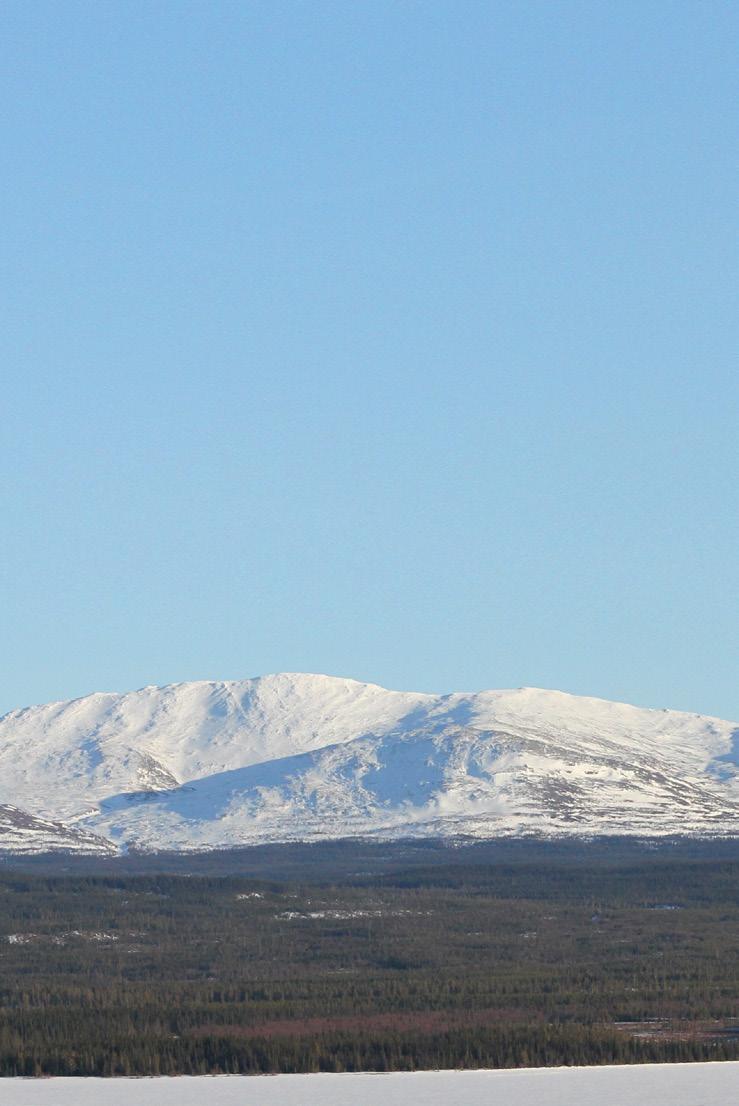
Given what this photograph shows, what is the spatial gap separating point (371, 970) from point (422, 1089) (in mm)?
55137

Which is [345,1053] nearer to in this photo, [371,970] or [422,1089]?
[422,1089]

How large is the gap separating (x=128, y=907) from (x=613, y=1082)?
342 feet

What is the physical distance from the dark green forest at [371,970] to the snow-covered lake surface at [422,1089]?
11.8 feet

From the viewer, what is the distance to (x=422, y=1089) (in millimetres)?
56344

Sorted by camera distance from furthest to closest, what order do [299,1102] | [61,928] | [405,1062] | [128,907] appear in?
1. [128,907]
2. [61,928]
3. [405,1062]
4. [299,1102]

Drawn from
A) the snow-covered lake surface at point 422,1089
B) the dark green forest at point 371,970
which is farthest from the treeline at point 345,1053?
the snow-covered lake surface at point 422,1089

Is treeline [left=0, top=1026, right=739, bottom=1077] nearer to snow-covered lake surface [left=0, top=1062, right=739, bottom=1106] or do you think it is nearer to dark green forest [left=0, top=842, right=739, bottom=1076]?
dark green forest [left=0, top=842, right=739, bottom=1076]

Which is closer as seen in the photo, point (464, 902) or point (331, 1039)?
point (331, 1039)

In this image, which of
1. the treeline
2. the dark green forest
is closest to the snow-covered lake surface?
the treeline

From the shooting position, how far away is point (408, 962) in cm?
11300

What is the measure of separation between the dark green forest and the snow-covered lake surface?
3609 millimetres

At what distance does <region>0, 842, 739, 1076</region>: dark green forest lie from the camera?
66.4 m

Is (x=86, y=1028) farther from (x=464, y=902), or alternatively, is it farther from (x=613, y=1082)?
(x=464, y=902)

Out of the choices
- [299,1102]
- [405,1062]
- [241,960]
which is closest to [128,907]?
[241,960]
